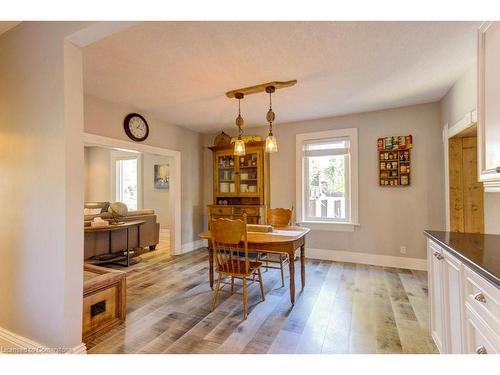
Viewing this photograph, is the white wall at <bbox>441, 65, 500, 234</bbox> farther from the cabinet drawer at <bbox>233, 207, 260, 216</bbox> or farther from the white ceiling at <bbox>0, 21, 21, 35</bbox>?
the white ceiling at <bbox>0, 21, 21, 35</bbox>

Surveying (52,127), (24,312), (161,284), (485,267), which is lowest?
(161,284)

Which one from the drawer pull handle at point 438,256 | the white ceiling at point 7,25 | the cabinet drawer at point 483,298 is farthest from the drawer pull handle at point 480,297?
the white ceiling at point 7,25

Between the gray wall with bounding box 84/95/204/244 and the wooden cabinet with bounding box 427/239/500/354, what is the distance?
3.95m

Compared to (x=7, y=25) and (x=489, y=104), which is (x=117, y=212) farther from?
(x=489, y=104)

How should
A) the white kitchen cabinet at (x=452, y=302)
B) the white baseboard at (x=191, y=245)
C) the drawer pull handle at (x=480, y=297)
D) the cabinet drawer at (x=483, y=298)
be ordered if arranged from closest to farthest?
the cabinet drawer at (x=483, y=298)
the drawer pull handle at (x=480, y=297)
the white kitchen cabinet at (x=452, y=302)
the white baseboard at (x=191, y=245)

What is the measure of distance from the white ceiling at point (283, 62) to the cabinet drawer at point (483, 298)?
1782 mm

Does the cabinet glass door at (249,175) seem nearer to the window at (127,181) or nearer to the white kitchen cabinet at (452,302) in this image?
the white kitchen cabinet at (452,302)

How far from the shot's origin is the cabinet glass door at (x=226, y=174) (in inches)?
190

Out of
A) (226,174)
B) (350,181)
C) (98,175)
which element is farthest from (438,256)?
(98,175)

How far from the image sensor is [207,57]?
7.47ft

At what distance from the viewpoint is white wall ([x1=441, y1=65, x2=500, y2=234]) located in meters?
2.29
